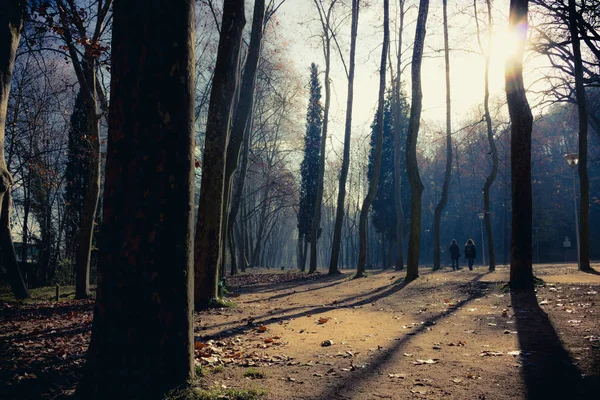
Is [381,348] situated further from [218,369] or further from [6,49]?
[6,49]

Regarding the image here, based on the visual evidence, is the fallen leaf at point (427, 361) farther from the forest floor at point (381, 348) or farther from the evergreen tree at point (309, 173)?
the evergreen tree at point (309, 173)

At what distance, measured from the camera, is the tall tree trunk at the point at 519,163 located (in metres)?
9.13

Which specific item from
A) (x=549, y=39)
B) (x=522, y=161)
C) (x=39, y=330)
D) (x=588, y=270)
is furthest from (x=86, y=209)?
(x=549, y=39)

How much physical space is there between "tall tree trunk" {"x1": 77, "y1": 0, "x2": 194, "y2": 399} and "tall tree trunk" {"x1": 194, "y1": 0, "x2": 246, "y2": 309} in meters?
5.25

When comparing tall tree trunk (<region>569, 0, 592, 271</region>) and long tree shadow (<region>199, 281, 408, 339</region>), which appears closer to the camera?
long tree shadow (<region>199, 281, 408, 339</region>)

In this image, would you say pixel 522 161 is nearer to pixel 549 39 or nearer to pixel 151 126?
pixel 151 126

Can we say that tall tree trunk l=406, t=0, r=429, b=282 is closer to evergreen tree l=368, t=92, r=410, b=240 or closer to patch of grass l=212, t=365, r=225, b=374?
patch of grass l=212, t=365, r=225, b=374

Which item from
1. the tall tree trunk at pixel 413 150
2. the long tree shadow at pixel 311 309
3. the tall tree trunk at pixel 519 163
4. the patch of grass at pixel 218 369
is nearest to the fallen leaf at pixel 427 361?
the patch of grass at pixel 218 369

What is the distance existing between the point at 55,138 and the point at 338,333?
22109mm

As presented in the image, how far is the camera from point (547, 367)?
12.9 feet

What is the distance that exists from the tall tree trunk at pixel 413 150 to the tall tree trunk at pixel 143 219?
11235mm

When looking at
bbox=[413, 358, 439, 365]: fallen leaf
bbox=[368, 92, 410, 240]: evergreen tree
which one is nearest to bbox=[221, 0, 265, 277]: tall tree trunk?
bbox=[413, 358, 439, 365]: fallen leaf

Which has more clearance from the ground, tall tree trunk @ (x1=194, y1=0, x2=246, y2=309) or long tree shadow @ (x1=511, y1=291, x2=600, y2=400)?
tall tree trunk @ (x1=194, y1=0, x2=246, y2=309)

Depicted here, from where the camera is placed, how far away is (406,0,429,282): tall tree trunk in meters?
13.3
